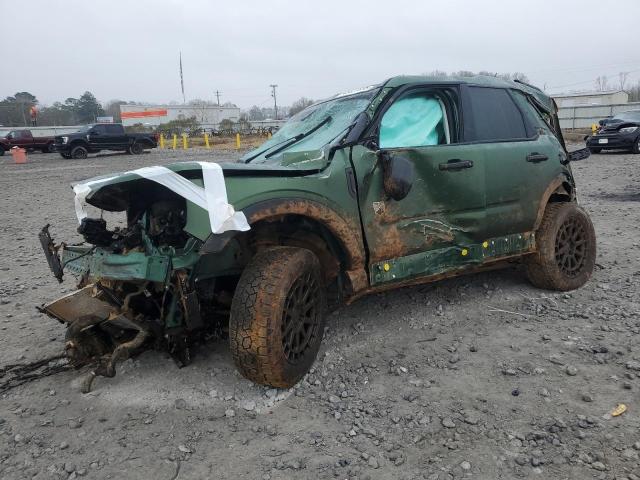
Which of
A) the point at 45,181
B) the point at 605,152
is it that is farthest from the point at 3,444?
the point at 605,152

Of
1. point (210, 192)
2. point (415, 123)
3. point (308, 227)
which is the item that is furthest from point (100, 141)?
point (210, 192)

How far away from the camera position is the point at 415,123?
12.4 ft

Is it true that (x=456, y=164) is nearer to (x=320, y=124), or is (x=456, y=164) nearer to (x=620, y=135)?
(x=320, y=124)

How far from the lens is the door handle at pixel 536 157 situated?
416cm

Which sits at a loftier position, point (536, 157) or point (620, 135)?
point (620, 135)

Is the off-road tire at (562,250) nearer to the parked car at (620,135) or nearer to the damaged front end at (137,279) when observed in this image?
the damaged front end at (137,279)

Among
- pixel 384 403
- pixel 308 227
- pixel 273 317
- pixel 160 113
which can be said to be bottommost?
pixel 384 403

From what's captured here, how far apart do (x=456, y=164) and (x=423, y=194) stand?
374mm

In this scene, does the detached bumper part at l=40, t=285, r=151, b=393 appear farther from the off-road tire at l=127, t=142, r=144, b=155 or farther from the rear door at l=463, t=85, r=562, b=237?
the off-road tire at l=127, t=142, r=144, b=155

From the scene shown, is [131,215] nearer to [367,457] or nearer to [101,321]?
[101,321]

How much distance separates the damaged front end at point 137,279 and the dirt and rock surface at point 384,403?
260 mm

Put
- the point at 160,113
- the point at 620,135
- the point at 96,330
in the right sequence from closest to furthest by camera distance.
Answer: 1. the point at 96,330
2. the point at 620,135
3. the point at 160,113

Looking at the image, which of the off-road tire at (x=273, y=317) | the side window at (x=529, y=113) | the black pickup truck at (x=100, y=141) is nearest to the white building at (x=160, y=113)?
the black pickup truck at (x=100, y=141)

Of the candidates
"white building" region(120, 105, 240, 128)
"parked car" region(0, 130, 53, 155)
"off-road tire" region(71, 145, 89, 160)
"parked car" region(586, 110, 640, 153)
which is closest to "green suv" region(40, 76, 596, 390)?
"parked car" region(586, 110, 640, 153)
